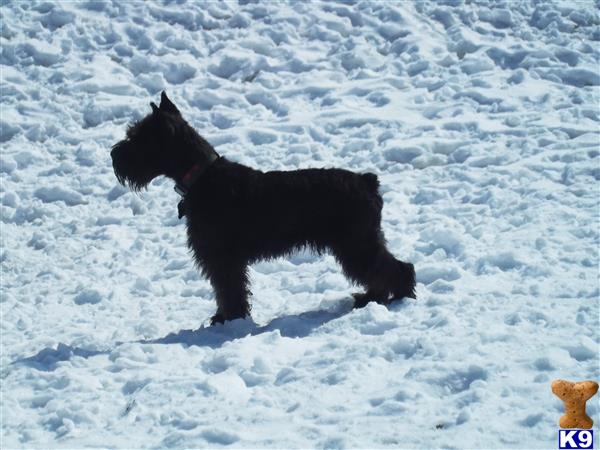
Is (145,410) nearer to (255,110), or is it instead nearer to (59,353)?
(59,353)

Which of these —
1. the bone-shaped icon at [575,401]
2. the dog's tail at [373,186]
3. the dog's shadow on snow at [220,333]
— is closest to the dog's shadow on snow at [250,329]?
the dog's shadow on snow at [220,333]

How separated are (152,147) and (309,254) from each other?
242 cm

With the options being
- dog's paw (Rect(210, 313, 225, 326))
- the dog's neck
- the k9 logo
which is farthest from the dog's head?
the k9 logo

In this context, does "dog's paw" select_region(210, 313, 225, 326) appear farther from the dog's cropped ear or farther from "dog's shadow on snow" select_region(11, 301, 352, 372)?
the dog's cropped ear

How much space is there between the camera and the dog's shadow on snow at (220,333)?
19.9 ft

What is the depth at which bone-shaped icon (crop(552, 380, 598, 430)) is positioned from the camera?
152 inches

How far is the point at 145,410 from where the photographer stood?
16.3ft

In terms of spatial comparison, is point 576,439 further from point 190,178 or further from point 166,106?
point 166,106

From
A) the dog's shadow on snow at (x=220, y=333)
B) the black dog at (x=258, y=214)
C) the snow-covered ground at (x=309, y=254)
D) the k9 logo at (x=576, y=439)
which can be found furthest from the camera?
the black dog at (x=258, y=214)

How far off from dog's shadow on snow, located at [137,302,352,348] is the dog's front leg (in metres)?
0.14

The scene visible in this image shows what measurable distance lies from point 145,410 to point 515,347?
2.78m

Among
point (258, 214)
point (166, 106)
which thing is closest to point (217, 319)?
point (258, 214)

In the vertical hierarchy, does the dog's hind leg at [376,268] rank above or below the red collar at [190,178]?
below

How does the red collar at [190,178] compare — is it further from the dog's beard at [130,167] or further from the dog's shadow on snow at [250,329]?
the dog's shadow on snow at [250,329]
